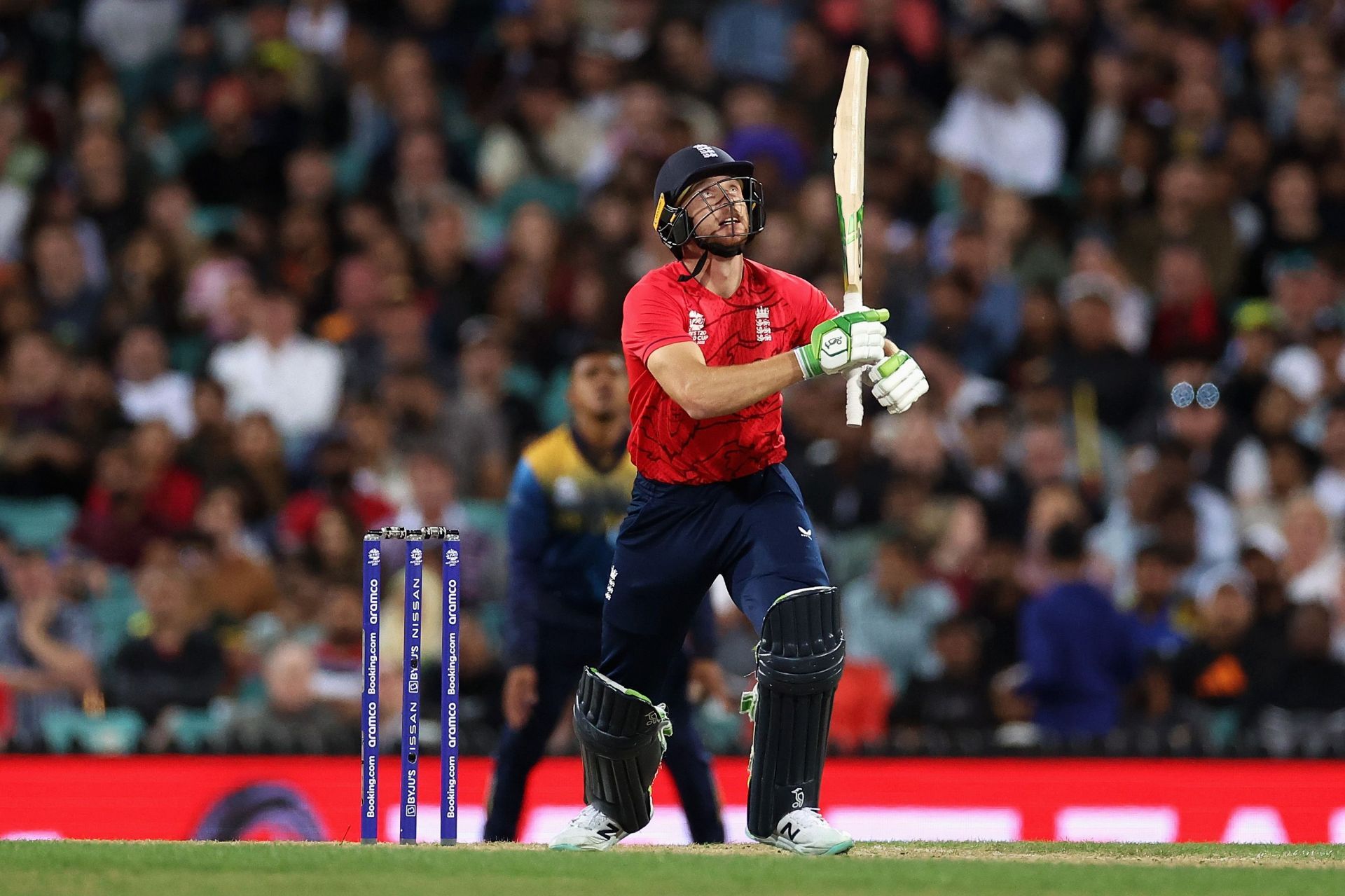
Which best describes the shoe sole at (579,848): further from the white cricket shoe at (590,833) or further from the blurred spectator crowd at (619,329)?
the blurred spectator crowd at (619,329)

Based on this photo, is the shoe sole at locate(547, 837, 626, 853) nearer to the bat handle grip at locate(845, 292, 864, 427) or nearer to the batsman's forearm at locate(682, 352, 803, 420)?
the batsman's forearm at locate(682, 352, 803, 420)

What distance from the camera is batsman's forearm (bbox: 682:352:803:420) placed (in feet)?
19.0

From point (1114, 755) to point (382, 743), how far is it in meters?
3.39

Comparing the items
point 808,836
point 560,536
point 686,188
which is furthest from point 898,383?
point 560,536

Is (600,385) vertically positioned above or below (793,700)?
above

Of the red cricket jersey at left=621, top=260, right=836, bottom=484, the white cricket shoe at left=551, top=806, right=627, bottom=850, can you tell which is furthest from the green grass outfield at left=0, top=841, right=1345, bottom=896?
the red cricket jersey at left=621, top=260, right=836, bottom=484

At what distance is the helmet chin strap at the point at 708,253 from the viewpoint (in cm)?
615

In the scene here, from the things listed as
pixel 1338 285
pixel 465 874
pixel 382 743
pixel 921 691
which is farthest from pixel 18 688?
pixel 1338 285

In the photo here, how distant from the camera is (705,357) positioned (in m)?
6.16

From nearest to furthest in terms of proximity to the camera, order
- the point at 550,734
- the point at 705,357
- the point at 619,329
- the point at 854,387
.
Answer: the point at 854,387
the point at 705,357
the point at 550,734
the point at 619,329

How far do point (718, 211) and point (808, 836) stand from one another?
79.2 inches

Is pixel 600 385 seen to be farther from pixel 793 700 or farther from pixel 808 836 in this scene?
pixel 808 836

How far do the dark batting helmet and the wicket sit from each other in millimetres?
1251

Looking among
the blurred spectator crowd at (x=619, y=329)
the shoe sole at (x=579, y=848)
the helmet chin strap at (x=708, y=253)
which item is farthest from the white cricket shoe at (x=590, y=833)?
the blurred spectator crowd at (x=619, y=329)
